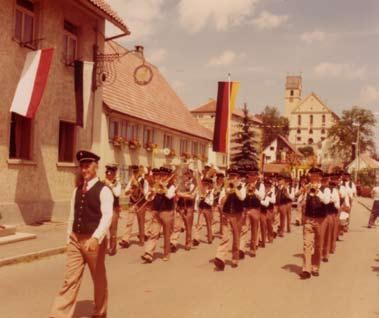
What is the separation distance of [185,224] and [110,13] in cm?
946

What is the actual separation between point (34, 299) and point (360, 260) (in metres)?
8.03

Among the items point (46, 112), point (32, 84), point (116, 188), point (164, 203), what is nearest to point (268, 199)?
point (164, 203)

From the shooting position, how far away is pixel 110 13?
19500 millimetres

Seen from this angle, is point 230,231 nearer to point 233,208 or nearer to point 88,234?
point 233,208

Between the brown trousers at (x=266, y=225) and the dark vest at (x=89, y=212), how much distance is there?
8.13 m

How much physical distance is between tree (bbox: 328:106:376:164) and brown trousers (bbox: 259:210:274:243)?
90.4 metres

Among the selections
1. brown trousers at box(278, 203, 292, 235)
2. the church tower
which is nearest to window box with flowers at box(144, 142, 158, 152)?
brown trousers at box(278, 203, 292, 235)

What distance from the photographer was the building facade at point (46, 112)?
→ 15.3 metres

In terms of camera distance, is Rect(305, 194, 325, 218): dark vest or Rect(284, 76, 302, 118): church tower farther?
Rect(284, 76, 302, 118): church tower

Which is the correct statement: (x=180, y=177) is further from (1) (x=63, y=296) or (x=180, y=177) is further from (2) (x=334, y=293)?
(1) (x=63, y=296)

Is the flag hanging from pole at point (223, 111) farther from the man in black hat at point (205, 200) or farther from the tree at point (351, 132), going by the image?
the tree at point (351, 132)

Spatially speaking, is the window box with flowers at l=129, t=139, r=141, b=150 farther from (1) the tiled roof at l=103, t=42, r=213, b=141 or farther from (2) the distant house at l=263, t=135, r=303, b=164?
(2) the distant house at l=263, t=135, r=303, b=164

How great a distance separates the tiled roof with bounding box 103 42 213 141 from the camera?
95.0 ft

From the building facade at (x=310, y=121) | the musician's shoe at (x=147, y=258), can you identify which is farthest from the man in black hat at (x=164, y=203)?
the building facade at (x=310, y=121)
